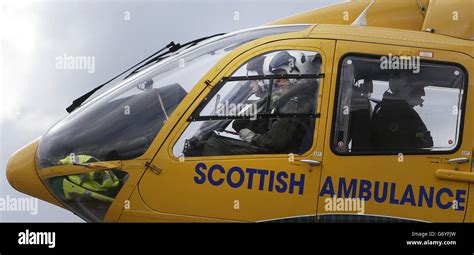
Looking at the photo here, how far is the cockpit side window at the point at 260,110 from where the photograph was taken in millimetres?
6547

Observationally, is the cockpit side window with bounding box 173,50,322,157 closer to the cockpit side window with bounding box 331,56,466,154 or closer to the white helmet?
the white helmet

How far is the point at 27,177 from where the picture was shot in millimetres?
6926

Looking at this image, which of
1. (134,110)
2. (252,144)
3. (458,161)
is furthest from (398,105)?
(134,110)

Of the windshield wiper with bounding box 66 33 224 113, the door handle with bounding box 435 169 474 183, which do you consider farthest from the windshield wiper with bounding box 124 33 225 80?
the door handle with bounding box 435 169 474 183

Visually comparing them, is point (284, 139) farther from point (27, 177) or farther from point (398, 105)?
point (27, 177)

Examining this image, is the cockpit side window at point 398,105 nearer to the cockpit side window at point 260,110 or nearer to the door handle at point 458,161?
the door handle at point 458,161

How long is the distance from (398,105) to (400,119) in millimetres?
119

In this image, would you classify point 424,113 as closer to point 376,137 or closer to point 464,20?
point 376,137

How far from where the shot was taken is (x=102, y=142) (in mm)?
6789

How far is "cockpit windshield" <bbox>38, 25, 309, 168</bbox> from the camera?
673 centimetres

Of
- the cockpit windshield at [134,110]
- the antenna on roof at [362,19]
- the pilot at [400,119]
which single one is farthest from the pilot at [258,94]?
the antenna on roof at [362,19]
